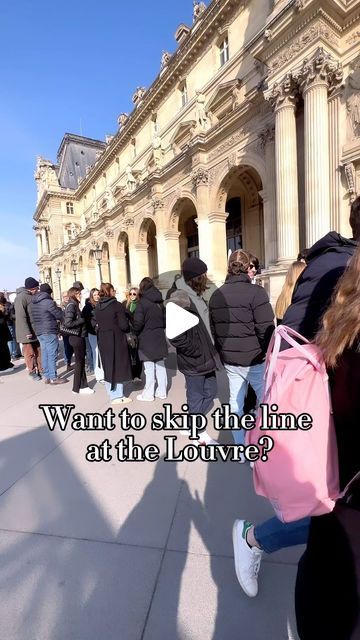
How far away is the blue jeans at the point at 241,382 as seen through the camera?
321cm

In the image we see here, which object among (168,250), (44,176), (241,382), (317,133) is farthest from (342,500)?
(44,176)

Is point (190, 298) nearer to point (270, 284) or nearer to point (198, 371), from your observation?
point (198, 371)

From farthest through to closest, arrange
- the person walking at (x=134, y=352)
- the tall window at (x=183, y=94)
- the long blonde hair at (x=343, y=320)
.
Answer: the tall window at (x=183, y=94)
the person walking at (x=134, y=352)
the long blonde hair at (x=343, y=320)

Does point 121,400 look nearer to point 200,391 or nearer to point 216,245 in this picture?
point 200,391

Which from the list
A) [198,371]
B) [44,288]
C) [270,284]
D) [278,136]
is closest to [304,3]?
[278,136]

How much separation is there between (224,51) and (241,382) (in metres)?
20.1

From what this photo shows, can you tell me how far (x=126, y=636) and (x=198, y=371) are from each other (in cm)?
221

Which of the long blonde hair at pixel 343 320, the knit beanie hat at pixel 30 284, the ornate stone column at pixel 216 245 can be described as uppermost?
the ornate stone column at pixel 216 245

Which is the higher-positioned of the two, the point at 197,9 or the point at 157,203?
the point at 197,9

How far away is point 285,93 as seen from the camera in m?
10.3

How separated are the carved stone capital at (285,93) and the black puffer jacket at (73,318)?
33.3 ft

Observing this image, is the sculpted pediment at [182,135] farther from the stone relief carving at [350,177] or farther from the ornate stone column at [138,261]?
the stone relief carving at [350,177]

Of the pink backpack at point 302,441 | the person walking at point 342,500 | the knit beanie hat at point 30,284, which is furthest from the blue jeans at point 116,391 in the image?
the person walking at point 342,500

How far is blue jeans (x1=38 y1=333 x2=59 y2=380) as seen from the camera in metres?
6.39
